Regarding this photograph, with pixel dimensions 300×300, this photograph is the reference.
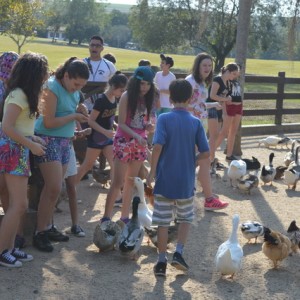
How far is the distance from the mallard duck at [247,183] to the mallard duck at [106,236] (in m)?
3.12

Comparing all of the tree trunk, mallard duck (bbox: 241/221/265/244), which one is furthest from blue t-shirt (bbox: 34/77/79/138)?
the tree trunk

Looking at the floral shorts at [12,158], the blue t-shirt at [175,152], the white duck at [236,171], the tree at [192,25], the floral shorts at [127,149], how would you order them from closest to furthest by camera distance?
the floral shorts at [12,158] < the blue t-shirt at [175,152] < the floral shorts at [127,149] < the white duck at [236,171] < the tree at [192,25]

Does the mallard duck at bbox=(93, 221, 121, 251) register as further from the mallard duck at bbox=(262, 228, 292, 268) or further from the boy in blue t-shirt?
the mallard duck at bbox=(262, 228, 292, 268)

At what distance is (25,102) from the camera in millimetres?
5031

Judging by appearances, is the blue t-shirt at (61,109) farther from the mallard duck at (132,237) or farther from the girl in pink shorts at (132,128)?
the mallard duck at (132,237)

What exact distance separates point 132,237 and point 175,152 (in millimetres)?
900

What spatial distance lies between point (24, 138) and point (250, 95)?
10.8 meters

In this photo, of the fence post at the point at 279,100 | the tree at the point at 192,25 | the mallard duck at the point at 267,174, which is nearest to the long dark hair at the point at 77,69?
the mallard duck at the point at 267,174

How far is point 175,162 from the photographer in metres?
5.25

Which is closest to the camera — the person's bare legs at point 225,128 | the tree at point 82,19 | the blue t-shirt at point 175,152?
the blue t-shirt at point 175,152

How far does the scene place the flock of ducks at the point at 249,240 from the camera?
5.28 meters

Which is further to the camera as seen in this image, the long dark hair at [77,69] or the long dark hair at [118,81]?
the long dark hair at [118,81]

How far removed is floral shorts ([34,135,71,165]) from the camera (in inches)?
221

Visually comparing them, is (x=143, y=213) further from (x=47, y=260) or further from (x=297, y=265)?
(x=297, y=265)
